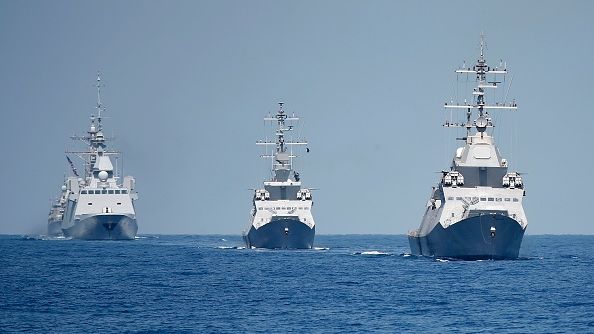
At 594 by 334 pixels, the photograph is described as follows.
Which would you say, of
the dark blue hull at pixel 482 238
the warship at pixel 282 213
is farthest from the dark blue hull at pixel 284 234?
the dark blue hull at pixel 482 238

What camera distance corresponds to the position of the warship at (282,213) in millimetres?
139875

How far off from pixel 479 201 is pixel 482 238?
317 cm

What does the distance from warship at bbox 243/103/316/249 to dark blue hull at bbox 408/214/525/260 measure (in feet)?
120

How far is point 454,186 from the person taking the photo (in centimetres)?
10388

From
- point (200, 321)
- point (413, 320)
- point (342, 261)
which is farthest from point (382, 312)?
point (342, 261)

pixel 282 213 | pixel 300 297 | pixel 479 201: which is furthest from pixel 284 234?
pixel 300 297

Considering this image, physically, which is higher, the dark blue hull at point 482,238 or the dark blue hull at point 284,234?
the dark blue hull at point 284,234

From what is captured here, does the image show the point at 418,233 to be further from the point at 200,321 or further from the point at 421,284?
the point at 200,321

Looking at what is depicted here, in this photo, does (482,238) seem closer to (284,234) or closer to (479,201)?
(479,201)

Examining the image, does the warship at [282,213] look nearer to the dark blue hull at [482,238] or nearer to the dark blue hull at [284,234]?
the dark blue hull at [284,234]

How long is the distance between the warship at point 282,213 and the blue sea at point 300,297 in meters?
25.9

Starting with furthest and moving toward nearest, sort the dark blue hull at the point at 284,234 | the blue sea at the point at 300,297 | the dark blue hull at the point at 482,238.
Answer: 1. the dark blue hull at the point at 284,234
2. the dark blue hull at the point at 482,238
3. the blue sea at the point at 300,297

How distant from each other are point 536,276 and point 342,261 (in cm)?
2965

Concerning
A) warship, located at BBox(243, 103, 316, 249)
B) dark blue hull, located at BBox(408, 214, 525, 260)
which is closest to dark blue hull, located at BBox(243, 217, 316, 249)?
warship, located at BBox(243, 103, 316, 249)
